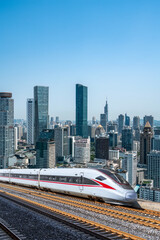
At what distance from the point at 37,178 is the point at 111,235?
16160mm

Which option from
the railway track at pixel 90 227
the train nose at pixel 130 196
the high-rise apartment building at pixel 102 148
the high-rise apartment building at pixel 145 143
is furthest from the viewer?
the high-rise apartment building at pixel 102 148

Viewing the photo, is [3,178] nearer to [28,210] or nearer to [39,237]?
[28,210]

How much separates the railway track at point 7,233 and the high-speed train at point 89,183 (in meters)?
6.41

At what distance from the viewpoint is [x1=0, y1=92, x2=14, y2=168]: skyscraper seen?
566 ft

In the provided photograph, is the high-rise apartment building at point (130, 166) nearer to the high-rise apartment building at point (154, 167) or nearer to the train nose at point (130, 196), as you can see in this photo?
the high-rise apartment building at point (154, 167)

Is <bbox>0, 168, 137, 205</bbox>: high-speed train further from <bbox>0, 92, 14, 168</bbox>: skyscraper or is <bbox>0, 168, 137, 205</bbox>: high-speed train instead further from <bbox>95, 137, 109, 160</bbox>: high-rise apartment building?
<bbox>95, 137, 109, 160</bbox>: high-rise apartment building

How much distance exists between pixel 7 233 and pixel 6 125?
6890 inches

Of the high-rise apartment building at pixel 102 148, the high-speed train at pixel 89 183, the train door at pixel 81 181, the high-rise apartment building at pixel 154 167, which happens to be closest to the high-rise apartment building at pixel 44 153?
the high-rise apartment building at pixel 102 148

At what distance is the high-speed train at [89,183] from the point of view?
15.6 meters

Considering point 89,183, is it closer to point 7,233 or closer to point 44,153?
point 7,233

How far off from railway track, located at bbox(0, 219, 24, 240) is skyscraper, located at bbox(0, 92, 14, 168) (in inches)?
5946

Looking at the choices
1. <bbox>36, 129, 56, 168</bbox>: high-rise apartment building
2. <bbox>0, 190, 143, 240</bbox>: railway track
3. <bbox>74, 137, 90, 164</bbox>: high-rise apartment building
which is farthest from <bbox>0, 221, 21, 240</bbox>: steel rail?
<bbox>74, 137, 90, 164</bbox>: high-rise apartment building

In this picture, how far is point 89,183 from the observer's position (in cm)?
1752

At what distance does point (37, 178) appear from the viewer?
25438mm
